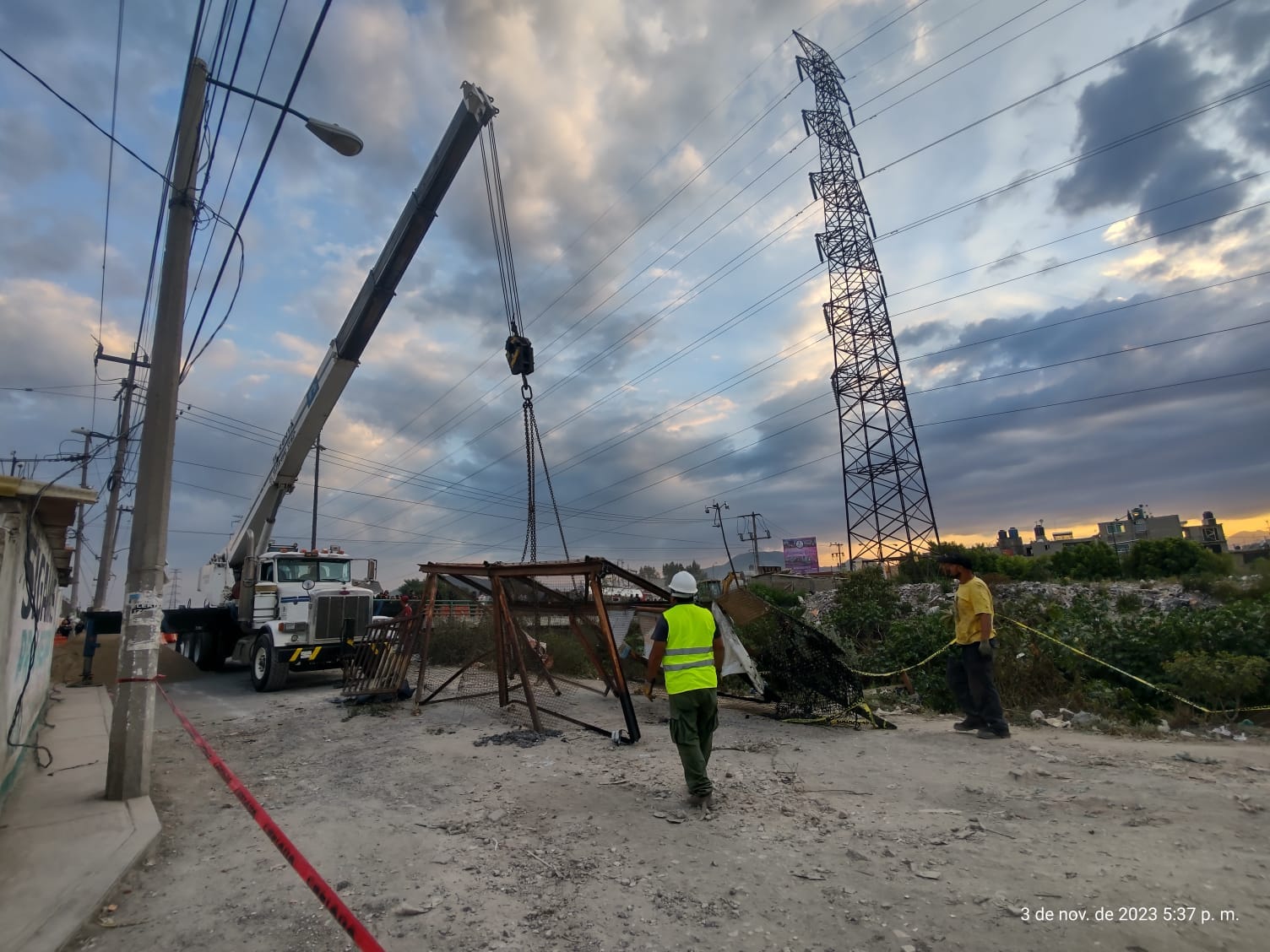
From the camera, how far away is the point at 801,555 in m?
72.2

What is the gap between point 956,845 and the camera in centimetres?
380

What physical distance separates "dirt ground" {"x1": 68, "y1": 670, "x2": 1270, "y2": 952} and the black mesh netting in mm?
1147

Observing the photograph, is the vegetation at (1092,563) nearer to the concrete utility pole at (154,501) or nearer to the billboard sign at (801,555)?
the concrete utility pole at (154,501)

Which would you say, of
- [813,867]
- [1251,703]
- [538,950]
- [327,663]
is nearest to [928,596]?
[1251,703]

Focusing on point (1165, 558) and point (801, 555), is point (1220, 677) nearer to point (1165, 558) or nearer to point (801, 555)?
point (1165, 558)

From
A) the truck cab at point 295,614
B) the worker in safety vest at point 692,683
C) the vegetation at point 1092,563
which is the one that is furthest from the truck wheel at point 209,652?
the vegetation at point 1092,563

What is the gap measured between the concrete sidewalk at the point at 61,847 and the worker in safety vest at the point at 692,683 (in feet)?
11.5

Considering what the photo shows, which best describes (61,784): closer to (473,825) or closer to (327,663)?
(473,825)

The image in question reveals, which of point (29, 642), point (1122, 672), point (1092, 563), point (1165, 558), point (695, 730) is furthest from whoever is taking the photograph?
point (1092, 563)

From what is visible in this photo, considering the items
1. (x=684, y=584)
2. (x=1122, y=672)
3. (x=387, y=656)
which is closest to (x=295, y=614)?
(x=387, y=656)

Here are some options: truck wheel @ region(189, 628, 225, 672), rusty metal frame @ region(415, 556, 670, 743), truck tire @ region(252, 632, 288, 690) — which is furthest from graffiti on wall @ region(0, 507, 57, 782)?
truck wheel @ region(189, 628, 225, 672)

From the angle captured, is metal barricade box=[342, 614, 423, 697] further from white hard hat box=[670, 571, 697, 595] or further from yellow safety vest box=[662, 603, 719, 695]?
yellow safety vest box=[662, 603, 719, 695]

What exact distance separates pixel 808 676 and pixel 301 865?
585cm

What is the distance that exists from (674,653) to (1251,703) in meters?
6.44
